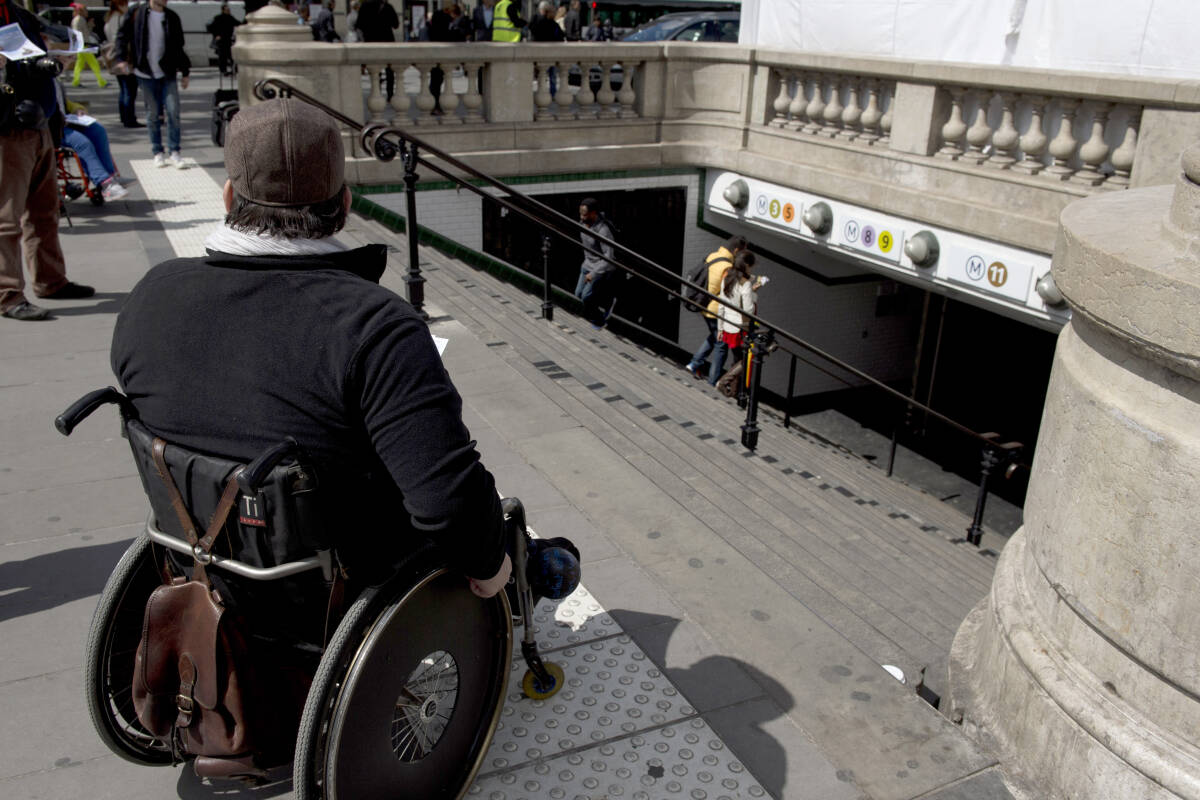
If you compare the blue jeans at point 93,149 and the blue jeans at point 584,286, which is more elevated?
the blue jeans at point 93,149

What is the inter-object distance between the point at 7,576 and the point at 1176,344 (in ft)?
13.1

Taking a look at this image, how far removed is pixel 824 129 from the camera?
37.7 feet

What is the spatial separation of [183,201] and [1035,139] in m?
7.96

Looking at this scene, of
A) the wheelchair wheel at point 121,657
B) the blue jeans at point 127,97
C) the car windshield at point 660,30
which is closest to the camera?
the wheelchair wheel at point 121,657

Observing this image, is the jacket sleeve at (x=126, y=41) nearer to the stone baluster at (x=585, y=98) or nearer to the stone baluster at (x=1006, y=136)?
the stone baluster at (x=585, y=98)

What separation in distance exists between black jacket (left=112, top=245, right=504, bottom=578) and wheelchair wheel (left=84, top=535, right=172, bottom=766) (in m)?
0.57

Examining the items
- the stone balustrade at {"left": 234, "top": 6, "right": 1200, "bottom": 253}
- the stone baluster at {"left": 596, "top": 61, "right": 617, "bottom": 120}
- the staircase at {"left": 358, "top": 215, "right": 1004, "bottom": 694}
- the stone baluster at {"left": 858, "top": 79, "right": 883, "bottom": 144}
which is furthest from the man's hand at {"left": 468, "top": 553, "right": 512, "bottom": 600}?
the stone baluster at {"left": 596, "top": 61, "right": 617, "bottom": 120}

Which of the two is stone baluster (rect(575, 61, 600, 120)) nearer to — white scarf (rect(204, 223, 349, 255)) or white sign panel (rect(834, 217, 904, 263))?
white sign panel (rect(834, 217, 904, 263))

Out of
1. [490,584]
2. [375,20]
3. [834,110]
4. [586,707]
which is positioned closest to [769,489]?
[586,707]

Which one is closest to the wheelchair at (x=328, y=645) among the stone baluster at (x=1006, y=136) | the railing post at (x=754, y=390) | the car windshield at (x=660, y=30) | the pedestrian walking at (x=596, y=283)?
the railing post at (x=754, y=390)

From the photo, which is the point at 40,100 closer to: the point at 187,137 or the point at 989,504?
the point at 187,137

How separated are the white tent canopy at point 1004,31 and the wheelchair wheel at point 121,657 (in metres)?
9.15

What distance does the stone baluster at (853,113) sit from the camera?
10.9 meters

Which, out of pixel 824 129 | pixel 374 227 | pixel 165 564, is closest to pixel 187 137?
pixel 374 227
